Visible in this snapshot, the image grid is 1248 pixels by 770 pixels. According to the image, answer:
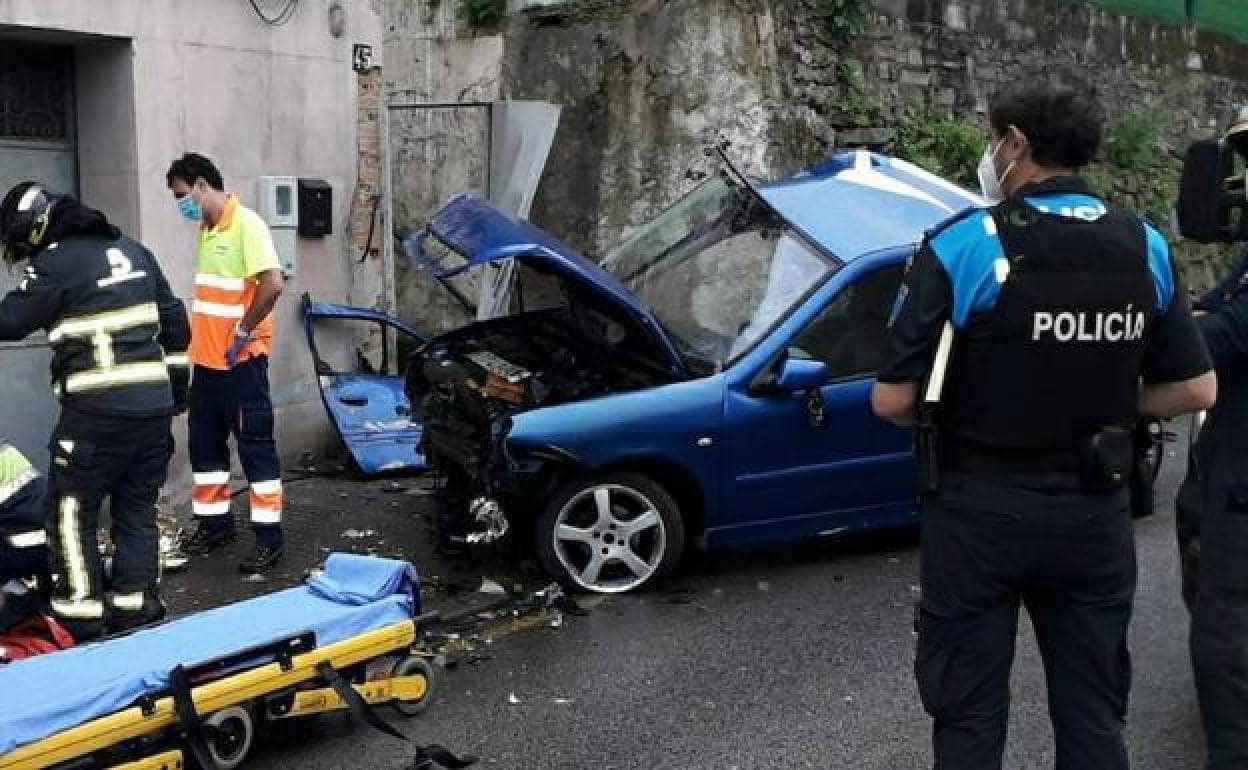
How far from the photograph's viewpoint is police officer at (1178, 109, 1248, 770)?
3.39m

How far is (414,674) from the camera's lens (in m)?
4.43

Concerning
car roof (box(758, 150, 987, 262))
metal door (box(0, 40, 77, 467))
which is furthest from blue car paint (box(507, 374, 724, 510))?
metal door (box(0, 40, 77, 467))

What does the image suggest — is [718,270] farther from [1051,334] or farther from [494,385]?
[1051,334]

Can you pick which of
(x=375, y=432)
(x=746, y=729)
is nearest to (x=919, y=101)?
(x=375, y=432)

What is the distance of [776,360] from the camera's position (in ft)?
18.9

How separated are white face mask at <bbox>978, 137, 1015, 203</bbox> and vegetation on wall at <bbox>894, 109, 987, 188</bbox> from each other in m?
8.20

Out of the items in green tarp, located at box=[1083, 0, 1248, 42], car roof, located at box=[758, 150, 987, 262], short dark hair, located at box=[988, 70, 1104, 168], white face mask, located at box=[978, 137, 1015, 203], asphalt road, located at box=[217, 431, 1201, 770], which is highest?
green tarp, located at box=[1083, 0, 1248, 42]

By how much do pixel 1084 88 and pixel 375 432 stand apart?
568 cm

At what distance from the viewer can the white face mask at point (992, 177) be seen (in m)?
3.02

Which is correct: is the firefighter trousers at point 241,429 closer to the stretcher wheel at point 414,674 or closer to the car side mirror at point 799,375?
the stretcher wheel at point 414,674

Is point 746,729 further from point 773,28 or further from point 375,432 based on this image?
point 773,28

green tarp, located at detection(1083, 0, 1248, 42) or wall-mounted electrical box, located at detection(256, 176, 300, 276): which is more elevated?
green tarp, located at detection(1083, 0, 1248, 42)

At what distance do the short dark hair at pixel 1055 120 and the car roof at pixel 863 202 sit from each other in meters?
2.94

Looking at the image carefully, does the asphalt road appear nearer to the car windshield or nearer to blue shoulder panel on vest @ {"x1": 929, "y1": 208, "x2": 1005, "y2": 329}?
the car windshield
